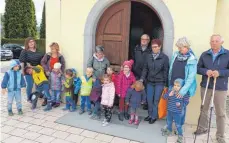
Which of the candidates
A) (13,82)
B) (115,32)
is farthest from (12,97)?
(115,32)

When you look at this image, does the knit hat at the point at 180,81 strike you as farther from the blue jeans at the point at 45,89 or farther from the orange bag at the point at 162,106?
the blue jeans at the point at 45,89

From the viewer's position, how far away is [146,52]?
4.54 m

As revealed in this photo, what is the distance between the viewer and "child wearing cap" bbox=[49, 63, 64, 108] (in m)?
4.84

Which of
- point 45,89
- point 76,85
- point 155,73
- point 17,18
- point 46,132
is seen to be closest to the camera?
point 46,132

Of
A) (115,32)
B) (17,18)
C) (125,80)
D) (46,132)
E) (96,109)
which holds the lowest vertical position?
(46,132)

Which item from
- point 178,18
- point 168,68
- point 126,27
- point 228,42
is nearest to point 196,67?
point 168,68

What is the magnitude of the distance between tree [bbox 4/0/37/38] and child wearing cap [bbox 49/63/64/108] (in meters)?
18.6

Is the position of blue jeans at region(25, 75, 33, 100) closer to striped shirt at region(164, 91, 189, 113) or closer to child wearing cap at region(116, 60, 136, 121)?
child wearing cap at region(116, 60, 136, 121)

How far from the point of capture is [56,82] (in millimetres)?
4883

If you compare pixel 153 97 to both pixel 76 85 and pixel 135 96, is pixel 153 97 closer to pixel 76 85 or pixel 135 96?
pixel 135 96

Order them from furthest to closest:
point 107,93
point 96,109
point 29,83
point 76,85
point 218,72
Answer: point 29,83, point 76,85, point 96,109, point 107,93, point 218,72

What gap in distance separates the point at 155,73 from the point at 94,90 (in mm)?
1231

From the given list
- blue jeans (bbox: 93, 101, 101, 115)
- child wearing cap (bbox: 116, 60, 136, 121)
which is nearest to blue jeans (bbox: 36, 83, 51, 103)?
blue jeans (bbox: 93, 101, 101, 115)

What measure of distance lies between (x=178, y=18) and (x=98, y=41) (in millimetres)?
1819
